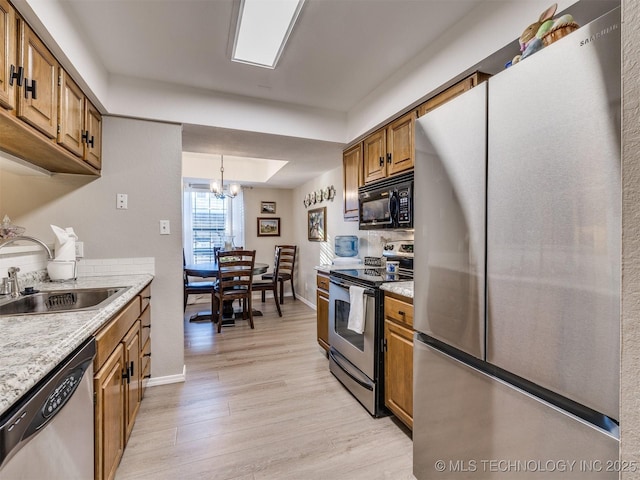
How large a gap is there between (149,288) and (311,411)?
1558mm

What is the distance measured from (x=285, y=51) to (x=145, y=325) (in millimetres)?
2154

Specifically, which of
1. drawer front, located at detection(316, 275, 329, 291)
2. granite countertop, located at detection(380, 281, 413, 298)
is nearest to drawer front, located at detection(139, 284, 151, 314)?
drawer front, located at detection(316, 275, 329, 291)

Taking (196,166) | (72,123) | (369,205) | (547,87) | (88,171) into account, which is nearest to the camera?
(547,87)

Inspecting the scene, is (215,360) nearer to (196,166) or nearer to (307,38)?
(307,38)

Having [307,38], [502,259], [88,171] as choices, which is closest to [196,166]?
[88,171]

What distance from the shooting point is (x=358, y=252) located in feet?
12.3

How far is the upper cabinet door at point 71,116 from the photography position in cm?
171

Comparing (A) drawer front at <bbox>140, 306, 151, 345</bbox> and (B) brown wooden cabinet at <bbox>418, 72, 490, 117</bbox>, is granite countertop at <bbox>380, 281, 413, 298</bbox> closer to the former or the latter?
(B) brown wooden cabinet at <bbox>418, 72, 490, 117</bbox>

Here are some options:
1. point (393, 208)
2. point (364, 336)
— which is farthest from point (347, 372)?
point (393, 208)

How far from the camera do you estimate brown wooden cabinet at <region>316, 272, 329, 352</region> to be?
298cm

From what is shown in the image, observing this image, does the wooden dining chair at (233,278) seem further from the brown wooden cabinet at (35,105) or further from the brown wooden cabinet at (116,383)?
the brown wooden cabinet at (35,105)

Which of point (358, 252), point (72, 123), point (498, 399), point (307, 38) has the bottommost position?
point (498, 399)

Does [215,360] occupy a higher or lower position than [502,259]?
lower

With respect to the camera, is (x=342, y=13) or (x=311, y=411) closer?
(x=342, y=13)
